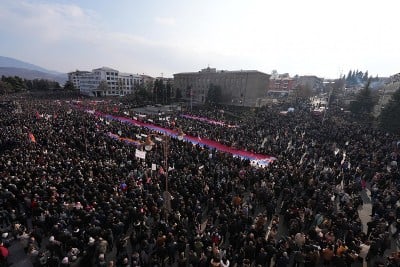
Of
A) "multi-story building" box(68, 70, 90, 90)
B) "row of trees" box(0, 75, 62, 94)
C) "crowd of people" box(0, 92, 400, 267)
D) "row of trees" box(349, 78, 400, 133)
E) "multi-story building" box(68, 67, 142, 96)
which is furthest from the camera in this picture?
"multi-story building" box(68, 70, 90, 90)

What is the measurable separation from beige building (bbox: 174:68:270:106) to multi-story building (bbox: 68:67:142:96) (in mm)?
30406

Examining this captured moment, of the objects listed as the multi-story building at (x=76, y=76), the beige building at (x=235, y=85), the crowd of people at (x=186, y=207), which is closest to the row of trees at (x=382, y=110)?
the crowd of people at (x=186, y=207)

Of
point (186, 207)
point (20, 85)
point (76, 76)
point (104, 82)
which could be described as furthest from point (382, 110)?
point (76, 76)

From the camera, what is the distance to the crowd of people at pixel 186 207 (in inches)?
336

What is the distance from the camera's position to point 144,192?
12188mm

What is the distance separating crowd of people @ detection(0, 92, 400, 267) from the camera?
28.0 ft

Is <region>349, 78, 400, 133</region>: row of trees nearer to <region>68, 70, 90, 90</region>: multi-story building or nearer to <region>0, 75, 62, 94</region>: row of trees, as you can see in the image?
<region>0, 75, 62, 94</region>: row of trees

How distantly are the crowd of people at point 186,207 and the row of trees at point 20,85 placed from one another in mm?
57377

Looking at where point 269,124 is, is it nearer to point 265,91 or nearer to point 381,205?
point 381,205

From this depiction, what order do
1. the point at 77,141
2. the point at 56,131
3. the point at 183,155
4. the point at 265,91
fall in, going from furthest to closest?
the point at 265,91 < the point at 56,131 < the point at 77,141 < the point at 183,155

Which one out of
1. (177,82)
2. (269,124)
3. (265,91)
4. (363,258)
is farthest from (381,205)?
(177,82)

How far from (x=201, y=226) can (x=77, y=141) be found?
14.2 metres

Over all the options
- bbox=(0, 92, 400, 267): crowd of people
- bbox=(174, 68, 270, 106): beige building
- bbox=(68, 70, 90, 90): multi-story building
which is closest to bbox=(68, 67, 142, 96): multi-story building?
bbox=(68, 70, 90, 90): multi-story building

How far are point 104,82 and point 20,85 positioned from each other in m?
24.4
